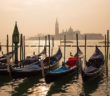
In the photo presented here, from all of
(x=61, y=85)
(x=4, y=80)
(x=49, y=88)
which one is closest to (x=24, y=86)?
(x=49, y=88)

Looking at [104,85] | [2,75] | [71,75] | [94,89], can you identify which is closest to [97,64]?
[71,75]

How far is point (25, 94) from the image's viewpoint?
59.8 feet

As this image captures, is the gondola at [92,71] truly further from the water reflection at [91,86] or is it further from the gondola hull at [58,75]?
the gondola hull at [58,75]

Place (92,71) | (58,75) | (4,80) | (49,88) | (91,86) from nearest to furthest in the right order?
(49,88) < (91,86) < (58,75) < (92,71) < (4,80)

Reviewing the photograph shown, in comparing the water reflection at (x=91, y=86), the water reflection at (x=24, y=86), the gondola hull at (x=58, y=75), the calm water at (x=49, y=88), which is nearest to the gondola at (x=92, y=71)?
the water reflection at (x=91, y=86)

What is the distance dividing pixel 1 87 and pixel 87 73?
646 centimetres

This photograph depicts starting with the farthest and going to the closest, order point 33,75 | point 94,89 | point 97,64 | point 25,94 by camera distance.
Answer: point 97,64
point 33,75
point 94,89
point 25,94

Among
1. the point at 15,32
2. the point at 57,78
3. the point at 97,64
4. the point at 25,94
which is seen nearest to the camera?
the point at 25,94

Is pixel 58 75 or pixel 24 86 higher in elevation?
pixel 58 75

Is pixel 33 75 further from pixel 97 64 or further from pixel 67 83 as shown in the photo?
pixel 97 64

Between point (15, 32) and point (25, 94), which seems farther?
point (15, 32)

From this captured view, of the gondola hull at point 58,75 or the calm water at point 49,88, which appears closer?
the calm water at point 49,88

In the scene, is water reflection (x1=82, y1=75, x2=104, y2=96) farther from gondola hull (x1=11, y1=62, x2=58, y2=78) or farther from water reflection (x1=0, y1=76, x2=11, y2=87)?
water reflection (x1=0, y1=76, x2=11, y2=87)

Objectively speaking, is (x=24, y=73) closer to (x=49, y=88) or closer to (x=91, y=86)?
(x=49, y=88)
